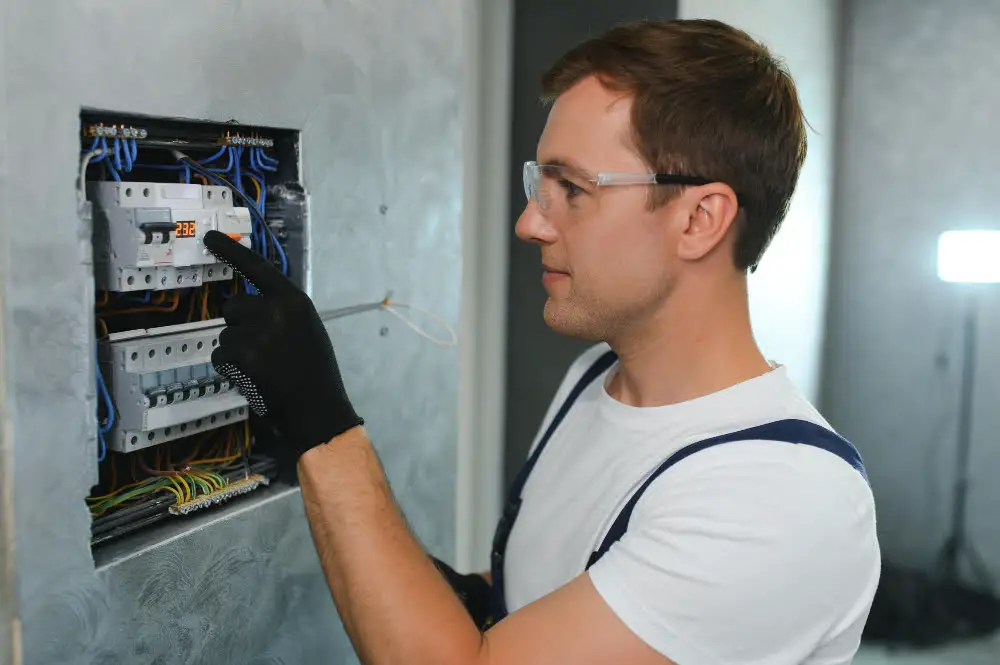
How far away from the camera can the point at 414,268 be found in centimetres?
154

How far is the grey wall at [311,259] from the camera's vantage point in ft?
3.03

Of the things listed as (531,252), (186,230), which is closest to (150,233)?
(186,230)

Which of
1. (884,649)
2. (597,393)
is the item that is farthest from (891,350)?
(597,393)

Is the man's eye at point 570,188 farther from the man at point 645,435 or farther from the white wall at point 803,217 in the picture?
the white wall at point 803,217

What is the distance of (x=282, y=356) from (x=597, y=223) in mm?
417

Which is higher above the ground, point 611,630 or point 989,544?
point 611,630

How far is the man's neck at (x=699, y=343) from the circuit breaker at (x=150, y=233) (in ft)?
1.87

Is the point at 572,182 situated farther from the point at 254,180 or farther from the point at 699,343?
the point at 254,180

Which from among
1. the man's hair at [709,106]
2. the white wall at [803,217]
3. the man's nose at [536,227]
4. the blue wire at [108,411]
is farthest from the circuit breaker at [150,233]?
the white wall at [803,217]

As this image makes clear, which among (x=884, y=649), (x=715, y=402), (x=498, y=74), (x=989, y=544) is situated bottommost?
(x=884, y=649)

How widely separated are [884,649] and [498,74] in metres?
2.21

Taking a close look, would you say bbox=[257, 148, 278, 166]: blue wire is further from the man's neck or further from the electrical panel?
the man's neck

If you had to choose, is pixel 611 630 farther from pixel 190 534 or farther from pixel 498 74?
pixel 498 74

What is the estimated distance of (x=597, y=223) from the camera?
111cm
